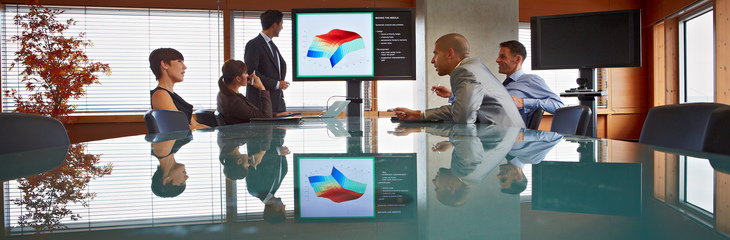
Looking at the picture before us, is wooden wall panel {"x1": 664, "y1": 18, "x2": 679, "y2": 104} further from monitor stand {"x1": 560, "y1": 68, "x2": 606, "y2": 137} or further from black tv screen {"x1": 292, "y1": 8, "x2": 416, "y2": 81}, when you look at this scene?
black tv screen {"x1": 292, "y1": 8, "x2": 416, "y2": 81}

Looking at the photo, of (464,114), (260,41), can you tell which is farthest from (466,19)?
(464,114)

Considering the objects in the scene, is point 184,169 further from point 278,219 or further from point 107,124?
point 107,124

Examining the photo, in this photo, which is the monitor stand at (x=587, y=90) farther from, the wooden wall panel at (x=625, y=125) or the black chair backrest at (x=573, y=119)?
the wooden wall panel at (x=625, y=125)

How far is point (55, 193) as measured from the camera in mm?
340

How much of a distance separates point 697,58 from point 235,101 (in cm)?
619

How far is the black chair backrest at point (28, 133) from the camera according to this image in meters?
0.94

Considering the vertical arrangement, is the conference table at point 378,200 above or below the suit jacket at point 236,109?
below

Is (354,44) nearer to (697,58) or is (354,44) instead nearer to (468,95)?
(468,95)

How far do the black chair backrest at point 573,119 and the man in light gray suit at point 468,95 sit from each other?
189 mm

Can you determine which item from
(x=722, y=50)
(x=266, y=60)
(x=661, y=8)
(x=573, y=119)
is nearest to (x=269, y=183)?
(x=573, y=119)

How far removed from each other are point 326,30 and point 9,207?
299 cm

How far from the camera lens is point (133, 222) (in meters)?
0.23

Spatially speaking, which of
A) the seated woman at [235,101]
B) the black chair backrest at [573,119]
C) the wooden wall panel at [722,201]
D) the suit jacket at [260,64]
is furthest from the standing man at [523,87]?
the wooden wall panel at [722,201]

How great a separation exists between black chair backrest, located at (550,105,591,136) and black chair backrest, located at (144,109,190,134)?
1753 millimetres
